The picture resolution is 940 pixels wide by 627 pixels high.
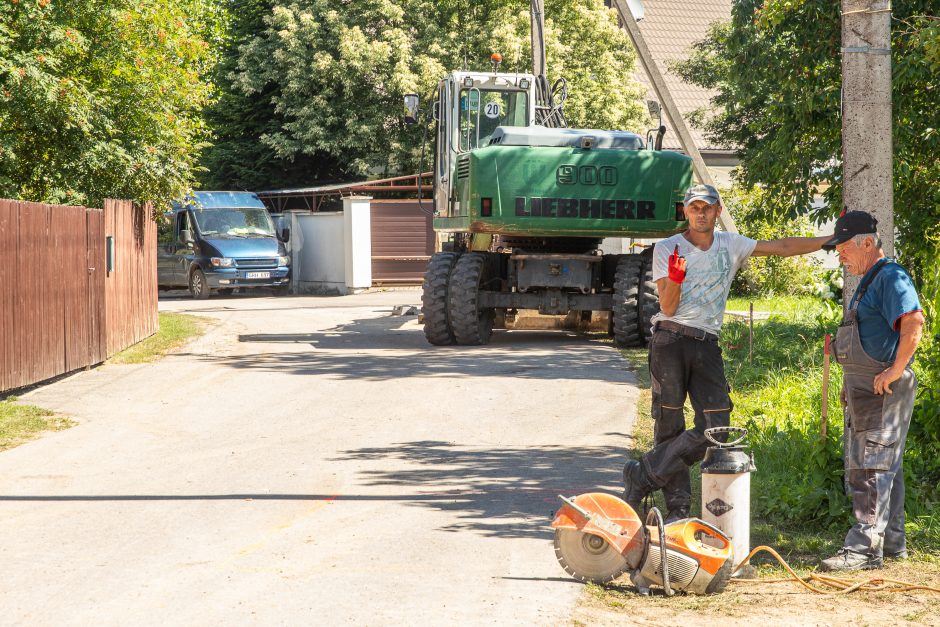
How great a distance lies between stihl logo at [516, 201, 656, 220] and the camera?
15945mm

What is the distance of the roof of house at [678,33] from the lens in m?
43.8

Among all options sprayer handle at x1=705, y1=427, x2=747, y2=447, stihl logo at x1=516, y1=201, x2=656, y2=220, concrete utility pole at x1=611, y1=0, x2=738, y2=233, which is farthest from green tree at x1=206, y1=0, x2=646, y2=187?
sprayer handle at x1=705, y1=427, x2=747, y2=447

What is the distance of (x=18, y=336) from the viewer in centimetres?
1205

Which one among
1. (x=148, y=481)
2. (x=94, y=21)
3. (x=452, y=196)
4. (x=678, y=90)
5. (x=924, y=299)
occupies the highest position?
(x=678, y=90)

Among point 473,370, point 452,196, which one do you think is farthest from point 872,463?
point 452,196

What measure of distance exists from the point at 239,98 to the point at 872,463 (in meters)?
35.6

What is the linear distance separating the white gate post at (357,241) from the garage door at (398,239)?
79 centimetres

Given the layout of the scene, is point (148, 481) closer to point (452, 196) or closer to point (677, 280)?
point (677, 280)

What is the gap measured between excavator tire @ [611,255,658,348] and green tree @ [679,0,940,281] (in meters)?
2.68

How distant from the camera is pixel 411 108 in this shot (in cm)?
1662

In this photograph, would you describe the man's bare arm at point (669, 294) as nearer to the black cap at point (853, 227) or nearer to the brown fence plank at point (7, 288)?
the black cap at point (853, 227)

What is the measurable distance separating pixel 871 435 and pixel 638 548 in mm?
1370

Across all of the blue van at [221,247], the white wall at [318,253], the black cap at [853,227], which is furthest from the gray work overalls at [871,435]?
the white wall at [318,253]

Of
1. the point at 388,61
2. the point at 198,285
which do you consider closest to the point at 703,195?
the point at 198,285
